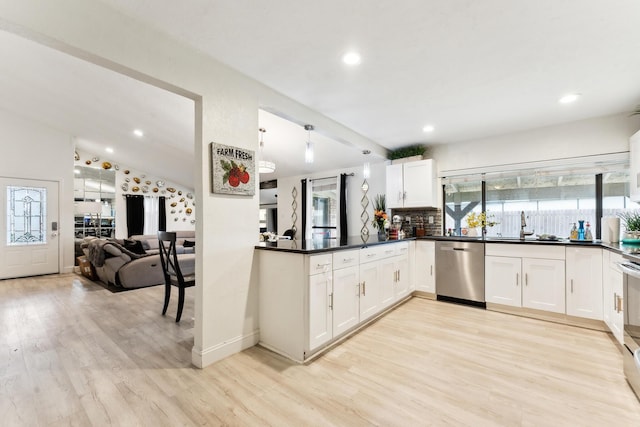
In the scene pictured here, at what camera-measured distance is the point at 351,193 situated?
253 inches

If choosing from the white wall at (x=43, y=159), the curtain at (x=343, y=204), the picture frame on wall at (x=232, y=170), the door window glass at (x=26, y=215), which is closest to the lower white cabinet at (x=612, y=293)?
the picture frame on wall at (x=232, y=170)

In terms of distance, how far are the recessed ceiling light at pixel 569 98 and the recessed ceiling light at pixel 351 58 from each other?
225 cm

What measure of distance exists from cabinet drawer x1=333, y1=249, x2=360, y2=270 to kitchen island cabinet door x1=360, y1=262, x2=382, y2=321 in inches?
6.1

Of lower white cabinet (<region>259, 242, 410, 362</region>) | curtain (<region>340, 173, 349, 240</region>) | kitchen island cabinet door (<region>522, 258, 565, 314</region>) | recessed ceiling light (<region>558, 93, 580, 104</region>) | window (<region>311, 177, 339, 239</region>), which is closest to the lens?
lower white cabinet (<region>259, 242, 410, 362</region>)

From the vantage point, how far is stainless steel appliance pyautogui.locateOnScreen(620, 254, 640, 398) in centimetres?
177

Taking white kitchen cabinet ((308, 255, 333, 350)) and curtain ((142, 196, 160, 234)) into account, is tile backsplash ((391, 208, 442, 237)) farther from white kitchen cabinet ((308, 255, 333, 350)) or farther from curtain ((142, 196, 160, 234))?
curtain ((142, 196, 160, 234))

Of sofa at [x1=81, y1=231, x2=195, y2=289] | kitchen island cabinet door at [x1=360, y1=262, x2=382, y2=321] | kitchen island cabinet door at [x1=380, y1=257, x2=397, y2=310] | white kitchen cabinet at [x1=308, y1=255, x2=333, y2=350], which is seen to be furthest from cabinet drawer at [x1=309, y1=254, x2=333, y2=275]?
sofa at [x1=81, y1=231, x2=195, y2=289]

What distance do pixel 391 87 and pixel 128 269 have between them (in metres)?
4.80

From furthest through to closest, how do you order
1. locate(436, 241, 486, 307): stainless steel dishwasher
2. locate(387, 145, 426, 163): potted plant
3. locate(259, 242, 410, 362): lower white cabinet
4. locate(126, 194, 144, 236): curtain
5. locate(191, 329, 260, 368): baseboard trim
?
locate(126, 194, 144, 236): curtain < locate(387, 145, 426, 163): potted plant < locate(436, 241, 486, 307): stainless steel dishwasher < locate(259, 242, 410, 362): lower white cabinet < locate(191, 329, 260, 368): baseboard trim

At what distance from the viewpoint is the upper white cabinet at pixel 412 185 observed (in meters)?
4.34

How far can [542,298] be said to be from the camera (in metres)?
3.19

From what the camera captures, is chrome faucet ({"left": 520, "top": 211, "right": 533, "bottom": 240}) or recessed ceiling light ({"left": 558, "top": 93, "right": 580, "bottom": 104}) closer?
recessed ceiling light ({"left": 558, "top": 93, "right": 580, "bottom": 104})

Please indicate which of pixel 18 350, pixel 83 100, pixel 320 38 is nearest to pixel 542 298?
pixel 320 38

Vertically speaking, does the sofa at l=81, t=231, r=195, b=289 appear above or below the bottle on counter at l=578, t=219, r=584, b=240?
below
